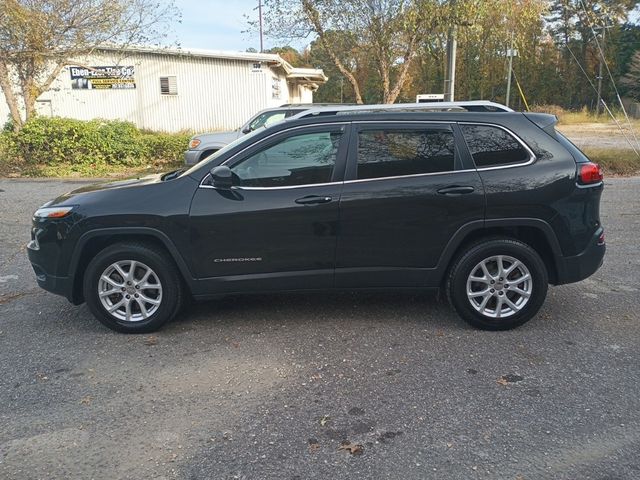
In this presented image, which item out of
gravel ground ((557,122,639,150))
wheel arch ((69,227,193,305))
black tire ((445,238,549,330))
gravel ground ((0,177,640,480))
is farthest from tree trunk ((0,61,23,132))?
gravel ground ((557,122,639,150))

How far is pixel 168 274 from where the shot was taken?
428 cm

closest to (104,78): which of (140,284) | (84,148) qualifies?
(84,148)

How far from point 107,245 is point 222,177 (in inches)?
45.0

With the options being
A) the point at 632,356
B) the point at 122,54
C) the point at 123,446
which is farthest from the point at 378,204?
the point at 122,54

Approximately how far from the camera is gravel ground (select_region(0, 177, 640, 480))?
2781mm

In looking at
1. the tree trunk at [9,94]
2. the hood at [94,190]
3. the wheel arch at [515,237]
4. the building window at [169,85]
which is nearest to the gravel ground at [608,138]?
the wheel arch at [515,237]

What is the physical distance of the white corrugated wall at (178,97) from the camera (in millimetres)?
20312

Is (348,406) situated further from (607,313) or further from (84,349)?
(607,313)

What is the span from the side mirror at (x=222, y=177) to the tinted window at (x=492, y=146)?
74.9 inches

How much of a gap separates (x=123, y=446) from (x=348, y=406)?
1.29 meters

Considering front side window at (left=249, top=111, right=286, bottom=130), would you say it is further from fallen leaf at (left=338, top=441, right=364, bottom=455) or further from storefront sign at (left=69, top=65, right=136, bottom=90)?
storefront sign at (left=69, top=65, right=136, bottom=90)

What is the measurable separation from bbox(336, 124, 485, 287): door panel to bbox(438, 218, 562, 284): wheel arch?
0.23 feet

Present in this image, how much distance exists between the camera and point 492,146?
4.34 m

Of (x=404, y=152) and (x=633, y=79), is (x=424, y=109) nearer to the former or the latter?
(x=404, y=152)
